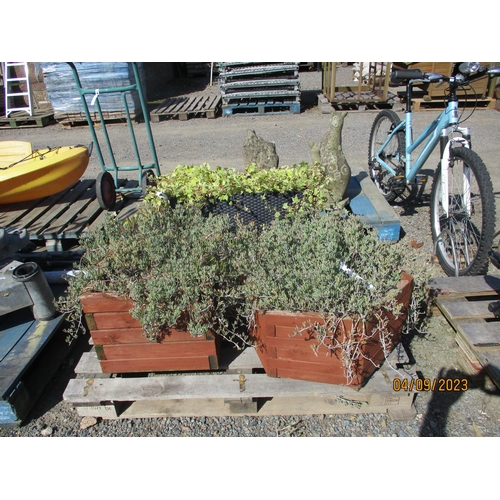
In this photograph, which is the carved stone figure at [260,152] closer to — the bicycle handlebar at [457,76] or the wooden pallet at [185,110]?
the bicycle handlebar at [457,76]

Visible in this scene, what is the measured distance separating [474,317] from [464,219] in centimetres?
94

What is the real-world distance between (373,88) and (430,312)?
794 cm

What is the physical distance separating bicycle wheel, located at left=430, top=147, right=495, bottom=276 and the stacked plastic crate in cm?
610

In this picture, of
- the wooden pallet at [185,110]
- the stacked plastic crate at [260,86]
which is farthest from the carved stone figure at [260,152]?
the wooden pallet at [185,110]

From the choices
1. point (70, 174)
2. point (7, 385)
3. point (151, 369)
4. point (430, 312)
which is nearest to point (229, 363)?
point (151, 369)

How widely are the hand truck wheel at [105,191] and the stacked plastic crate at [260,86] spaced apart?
5.63m

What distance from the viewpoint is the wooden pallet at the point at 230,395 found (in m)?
2.22

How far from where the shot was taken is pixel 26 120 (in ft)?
30.9

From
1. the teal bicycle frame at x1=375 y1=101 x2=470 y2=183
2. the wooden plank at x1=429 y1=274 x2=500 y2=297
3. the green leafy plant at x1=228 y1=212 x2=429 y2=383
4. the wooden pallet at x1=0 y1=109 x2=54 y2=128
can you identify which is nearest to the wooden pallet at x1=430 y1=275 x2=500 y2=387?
the wooden plank at x1=429 y1=274 x2=500 y2=297

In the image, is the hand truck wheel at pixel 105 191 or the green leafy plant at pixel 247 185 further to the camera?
the hand truck wheel at pixel 105 191

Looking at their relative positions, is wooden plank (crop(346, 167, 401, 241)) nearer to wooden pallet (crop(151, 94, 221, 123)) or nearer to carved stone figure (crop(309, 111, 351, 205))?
carved stone figure (crop(309, 111, 351, 205))

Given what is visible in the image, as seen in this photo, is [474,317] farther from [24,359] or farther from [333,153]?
[24,359]

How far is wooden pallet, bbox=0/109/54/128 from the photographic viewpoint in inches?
369

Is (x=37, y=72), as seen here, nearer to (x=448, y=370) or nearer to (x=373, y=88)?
(x=373, y=88)
